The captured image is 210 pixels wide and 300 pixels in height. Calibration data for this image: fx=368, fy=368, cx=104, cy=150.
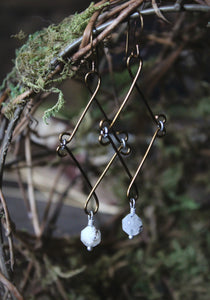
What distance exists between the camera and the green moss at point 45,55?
329 mm

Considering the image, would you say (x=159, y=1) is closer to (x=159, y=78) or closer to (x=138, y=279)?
(x=159, y=78)

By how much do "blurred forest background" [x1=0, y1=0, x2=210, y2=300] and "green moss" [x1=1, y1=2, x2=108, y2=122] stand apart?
16 centimetres

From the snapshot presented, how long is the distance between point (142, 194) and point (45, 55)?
0.50 metres

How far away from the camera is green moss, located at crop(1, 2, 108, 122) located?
1.08 ft

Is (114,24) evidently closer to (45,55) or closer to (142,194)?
(45,55)

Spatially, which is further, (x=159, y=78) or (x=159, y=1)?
(x=159, y=78)

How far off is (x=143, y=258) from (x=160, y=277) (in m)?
0.05

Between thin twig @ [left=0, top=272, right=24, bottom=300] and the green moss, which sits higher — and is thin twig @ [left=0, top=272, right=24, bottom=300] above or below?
below

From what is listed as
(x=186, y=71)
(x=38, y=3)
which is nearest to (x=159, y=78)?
(x=186, y=71)

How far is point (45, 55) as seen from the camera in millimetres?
342

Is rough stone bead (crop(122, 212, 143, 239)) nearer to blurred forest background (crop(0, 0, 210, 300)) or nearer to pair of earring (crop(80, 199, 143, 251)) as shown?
pair of earring (crop(80, 199, 143, 251))

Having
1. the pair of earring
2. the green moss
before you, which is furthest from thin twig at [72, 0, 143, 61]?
the pair of earring

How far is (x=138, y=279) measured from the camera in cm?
68

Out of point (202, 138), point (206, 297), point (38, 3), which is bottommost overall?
point (206, 297)
